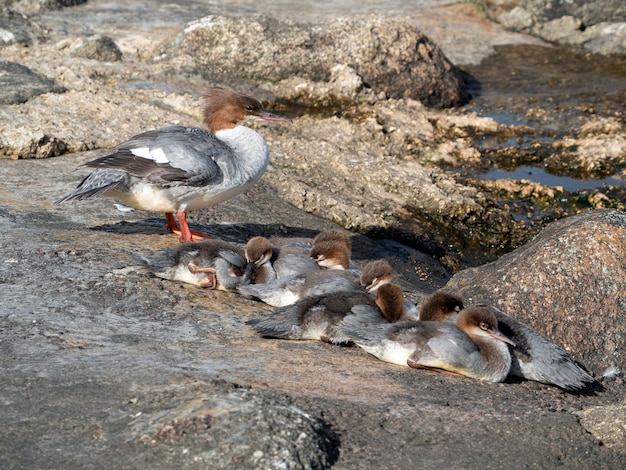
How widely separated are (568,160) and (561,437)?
7072 mm

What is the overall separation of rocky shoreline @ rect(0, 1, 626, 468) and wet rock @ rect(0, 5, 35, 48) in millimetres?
112

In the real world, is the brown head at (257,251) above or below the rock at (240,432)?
below

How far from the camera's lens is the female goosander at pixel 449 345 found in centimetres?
552

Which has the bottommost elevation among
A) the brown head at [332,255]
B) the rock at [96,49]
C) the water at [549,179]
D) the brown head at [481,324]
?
the water at [549,179]

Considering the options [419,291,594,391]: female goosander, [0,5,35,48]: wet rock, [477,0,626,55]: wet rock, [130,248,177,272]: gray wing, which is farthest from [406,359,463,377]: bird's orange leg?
[477,0,626,55]: wet rock

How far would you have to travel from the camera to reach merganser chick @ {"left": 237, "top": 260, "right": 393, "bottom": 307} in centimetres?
657

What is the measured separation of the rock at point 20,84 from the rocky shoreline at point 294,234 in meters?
0.03

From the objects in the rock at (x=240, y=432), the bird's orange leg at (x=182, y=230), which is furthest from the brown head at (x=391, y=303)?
the bird's orange leg at (x=182, y=230)

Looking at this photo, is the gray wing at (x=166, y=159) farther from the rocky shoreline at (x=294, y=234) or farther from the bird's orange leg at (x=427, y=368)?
the bird's orange leg at (x=427, y=368)

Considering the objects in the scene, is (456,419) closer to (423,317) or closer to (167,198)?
(423,317)

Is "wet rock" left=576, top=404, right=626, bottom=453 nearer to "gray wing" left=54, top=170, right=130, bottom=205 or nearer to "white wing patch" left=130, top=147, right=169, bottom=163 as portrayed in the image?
"white wing patch" left=130, top=147, right=169, bottom=163

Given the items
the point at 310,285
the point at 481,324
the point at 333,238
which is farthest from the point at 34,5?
the point at 481,324

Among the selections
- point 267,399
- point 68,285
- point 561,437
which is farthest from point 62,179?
point 561,437

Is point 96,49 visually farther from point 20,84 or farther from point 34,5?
point 34,5
